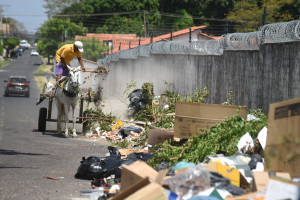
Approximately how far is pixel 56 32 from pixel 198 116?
306 feet

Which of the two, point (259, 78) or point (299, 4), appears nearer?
point (259, 78)

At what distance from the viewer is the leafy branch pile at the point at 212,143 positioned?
8.20 metres

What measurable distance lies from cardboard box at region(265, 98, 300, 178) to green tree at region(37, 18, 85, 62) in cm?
8750

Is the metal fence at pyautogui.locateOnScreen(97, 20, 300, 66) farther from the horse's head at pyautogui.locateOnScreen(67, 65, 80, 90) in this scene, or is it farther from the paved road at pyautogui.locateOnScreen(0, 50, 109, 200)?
the paved road at pyautogui.locateOnScreen(0, 50, 109, 200)

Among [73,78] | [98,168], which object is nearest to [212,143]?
[98,168]

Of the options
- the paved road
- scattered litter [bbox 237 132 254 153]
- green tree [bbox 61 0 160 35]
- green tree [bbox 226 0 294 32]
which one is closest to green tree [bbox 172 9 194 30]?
green tree [bbox 61 0 160 35]

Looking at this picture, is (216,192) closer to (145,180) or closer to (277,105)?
(145,180)

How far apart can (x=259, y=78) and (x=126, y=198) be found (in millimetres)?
7727

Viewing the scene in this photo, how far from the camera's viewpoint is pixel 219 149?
831cm

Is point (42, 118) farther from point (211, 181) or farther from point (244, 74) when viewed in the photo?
point (211, 181)

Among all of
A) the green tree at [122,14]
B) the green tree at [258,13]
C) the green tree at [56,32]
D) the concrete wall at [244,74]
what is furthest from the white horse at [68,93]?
the green tree at [56,32]

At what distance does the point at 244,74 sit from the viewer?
13758mm

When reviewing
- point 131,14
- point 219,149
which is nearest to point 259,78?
point 219,149

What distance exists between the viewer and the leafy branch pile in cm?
820
